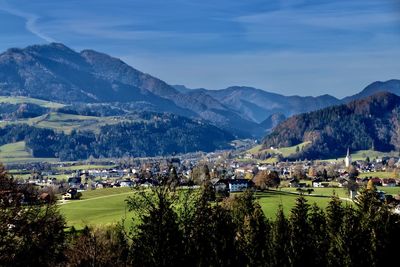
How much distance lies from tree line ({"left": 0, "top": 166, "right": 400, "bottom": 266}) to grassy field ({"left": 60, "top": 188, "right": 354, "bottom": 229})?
34.6 metres

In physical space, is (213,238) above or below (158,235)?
below

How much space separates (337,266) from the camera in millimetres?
45281

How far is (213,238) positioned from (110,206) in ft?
223

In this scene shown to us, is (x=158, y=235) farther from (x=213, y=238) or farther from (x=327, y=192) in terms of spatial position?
(x=327, y=192)

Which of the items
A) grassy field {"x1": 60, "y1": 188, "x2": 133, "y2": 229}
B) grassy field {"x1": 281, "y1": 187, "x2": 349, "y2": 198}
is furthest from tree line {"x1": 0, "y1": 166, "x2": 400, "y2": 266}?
grassy field {"x1": 281, "y1": 187, "x2": 349, "y2": 198}

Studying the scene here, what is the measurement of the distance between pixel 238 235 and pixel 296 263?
7887 millimetres

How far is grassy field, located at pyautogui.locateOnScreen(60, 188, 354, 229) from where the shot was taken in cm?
9494

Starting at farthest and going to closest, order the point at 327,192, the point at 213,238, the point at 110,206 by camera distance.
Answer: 1. the point at 327,192
2. the point at 110,206
3. the point at 213,238

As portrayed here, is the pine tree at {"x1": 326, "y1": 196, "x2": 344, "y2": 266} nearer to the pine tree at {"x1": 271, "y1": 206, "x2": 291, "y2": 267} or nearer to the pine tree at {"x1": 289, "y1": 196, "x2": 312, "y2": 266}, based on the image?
the pine tree at {"x1": 289, "y1": 196, "x2": 312, "y2": 266}

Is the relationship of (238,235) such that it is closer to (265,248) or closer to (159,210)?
(265,248)

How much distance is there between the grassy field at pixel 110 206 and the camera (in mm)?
94938

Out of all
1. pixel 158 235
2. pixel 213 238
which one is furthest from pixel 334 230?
pixel 158 235

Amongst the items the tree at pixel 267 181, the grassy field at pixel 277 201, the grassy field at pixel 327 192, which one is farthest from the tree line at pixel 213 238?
the tree at pixel 267 181

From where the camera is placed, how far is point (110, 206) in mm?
113062
